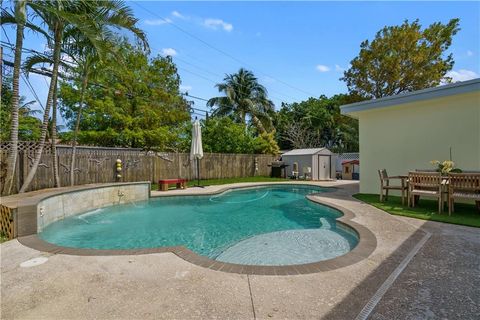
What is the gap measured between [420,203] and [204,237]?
5917mm

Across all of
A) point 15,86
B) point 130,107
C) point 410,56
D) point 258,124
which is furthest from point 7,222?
point 258,124

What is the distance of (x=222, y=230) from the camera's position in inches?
230

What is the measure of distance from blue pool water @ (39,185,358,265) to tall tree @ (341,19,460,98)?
13.4 m

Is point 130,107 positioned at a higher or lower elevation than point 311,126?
lower

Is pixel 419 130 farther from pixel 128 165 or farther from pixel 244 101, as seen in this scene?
pixel 244 101

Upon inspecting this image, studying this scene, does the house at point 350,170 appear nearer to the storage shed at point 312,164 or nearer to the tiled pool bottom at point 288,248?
the storage shed at point 312,164

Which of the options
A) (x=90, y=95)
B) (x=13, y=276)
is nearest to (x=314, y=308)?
(x=13, y=276)

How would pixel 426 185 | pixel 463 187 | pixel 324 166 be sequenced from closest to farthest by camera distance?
pixel 463 187 → pixel 426 185 → pixel 324 166

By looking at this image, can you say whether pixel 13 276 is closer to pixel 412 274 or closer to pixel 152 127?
pixel 412 274

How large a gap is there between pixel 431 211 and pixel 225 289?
5.75m

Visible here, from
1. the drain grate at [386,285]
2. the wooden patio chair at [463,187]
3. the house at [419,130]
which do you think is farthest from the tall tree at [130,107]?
the drain grate at [386,285]

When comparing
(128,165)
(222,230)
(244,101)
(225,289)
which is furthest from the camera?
(244,101)

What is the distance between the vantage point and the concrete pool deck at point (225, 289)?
215cm

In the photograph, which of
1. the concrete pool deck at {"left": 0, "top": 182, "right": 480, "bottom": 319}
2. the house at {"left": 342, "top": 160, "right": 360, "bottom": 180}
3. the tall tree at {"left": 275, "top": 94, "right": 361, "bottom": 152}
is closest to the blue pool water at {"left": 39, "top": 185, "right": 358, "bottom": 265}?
the concrete pool deck at {"left": 0, "top": 182, "right": 480, "bottom": 319}
